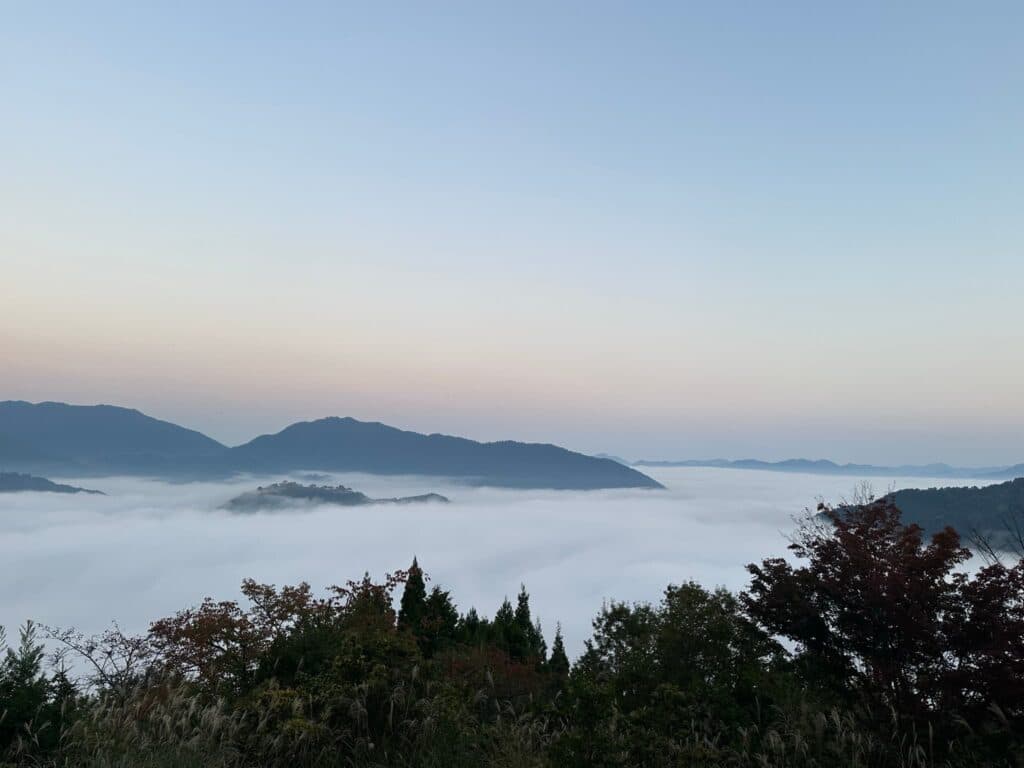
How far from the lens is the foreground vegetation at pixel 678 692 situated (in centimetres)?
564

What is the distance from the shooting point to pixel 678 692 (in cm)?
745

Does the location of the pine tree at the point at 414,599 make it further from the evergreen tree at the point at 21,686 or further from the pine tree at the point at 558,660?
the evergreen tree at the point at 21,686

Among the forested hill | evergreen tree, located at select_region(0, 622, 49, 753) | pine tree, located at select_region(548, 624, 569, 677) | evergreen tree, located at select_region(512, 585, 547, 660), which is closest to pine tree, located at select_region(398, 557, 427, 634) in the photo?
evergreen tree, located at select_region(512, 585, 547, 660)

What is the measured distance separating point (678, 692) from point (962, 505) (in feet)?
486

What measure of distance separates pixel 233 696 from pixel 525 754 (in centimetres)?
501

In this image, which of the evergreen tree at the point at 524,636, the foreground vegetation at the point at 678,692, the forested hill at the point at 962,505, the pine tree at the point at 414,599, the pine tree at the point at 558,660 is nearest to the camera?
the foreground vegetation at the point at 678,692

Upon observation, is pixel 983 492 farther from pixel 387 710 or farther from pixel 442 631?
pixel 387 710

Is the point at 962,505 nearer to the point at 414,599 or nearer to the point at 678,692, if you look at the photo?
the point at 414,599

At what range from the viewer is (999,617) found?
8641 millimetres

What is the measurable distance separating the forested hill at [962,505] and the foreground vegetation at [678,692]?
117 metres

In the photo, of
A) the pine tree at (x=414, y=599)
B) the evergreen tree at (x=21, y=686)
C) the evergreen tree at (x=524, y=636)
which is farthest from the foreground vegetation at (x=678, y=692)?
the evergreen tree at (x=524, y=636)

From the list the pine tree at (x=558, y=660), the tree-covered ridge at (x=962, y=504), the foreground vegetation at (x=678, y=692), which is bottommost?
the pine tree at (x=558, y=660)

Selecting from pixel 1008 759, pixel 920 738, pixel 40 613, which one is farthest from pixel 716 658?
pixel 40 613

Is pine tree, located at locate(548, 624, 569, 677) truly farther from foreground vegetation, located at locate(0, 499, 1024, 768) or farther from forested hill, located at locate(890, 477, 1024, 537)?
forested hill, located at locate(890, 477, 1024, 537)
